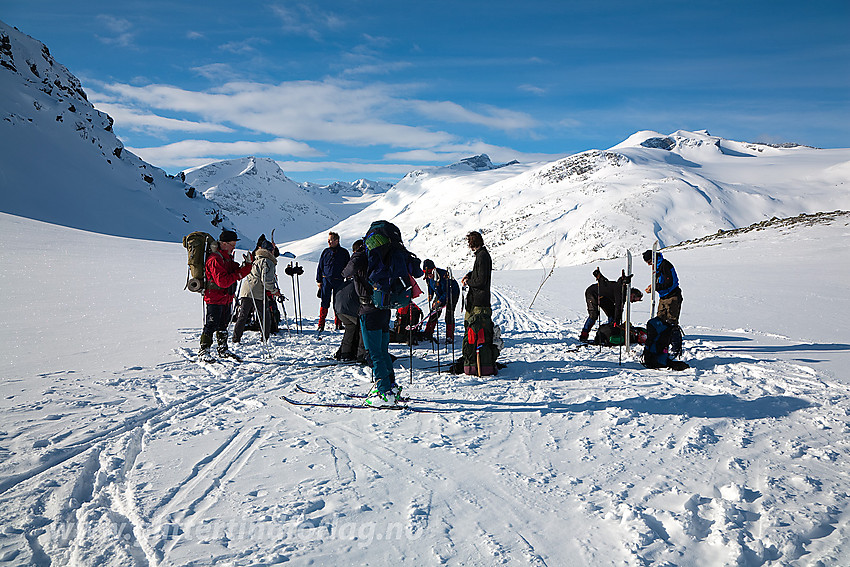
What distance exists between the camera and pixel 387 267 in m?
5.34

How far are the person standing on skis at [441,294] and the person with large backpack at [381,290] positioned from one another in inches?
125

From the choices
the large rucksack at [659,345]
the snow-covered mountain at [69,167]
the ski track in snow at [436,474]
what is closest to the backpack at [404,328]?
the ski track in snow at [436,474]

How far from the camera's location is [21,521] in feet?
10.1

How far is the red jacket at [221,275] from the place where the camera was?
7211mm

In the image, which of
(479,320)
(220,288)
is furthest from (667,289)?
(220,288)

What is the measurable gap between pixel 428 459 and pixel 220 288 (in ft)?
16.2

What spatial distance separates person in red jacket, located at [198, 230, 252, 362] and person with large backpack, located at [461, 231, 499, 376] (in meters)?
3.62

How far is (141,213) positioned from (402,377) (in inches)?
2380

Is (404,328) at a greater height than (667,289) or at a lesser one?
lesser

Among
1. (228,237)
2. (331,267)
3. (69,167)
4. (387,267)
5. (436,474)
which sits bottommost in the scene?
(436,474)

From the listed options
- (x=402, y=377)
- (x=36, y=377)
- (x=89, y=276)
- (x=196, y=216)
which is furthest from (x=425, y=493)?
(x=196, y=216)

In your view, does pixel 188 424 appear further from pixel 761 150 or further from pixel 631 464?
pixel 761 150

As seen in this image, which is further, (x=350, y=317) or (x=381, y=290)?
(x=350, y=317)

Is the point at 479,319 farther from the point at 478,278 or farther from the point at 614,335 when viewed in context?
the point at 614,335
